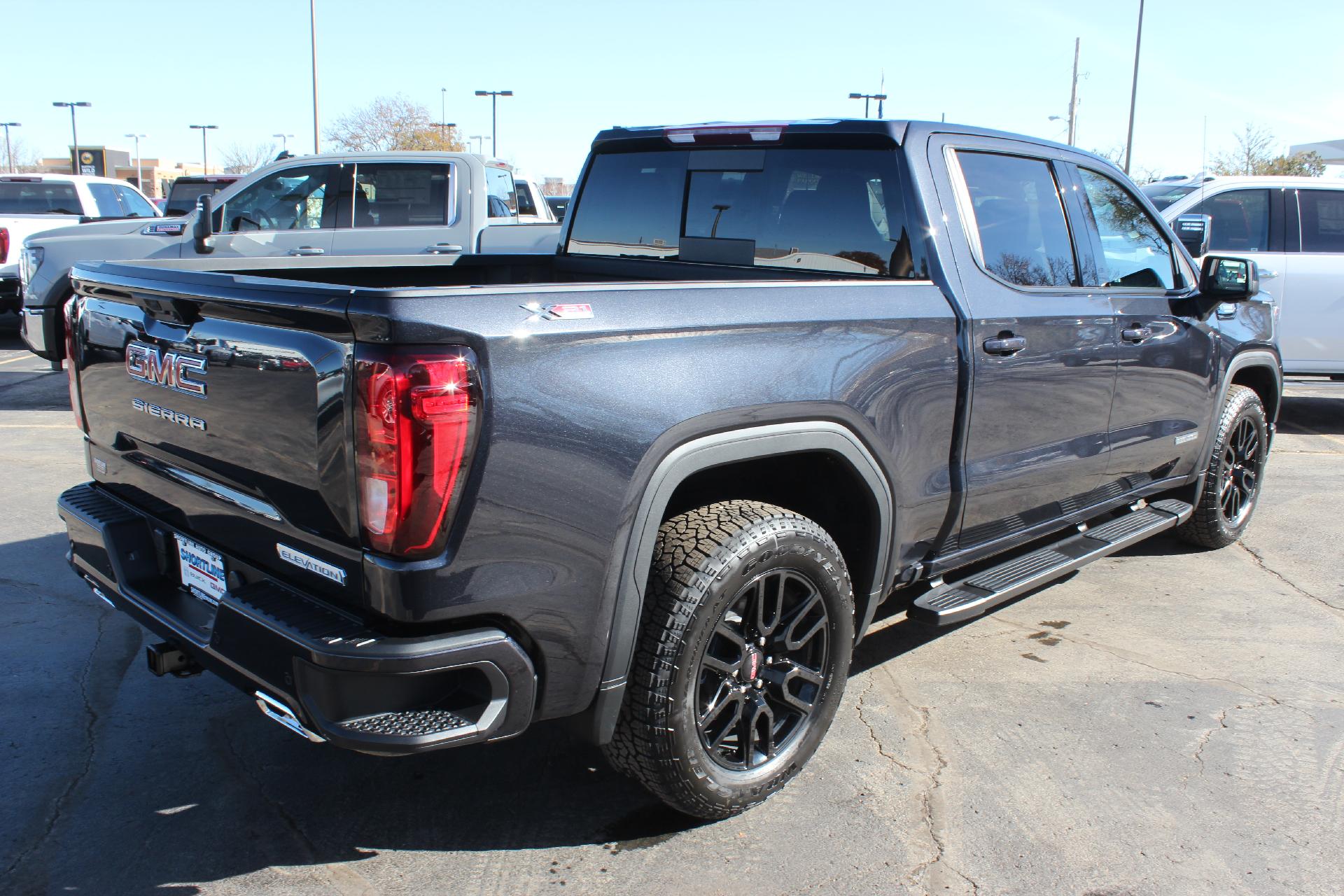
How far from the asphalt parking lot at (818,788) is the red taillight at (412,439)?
1023mm

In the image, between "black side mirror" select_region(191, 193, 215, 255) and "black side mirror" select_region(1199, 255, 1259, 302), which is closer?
"black side mirror" select_region(1199, 255, 1259, 302)

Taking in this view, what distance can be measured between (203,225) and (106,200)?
24.8 ft

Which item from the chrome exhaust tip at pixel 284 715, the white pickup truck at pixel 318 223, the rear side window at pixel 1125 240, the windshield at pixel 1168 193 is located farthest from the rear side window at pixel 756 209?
the windshield at pixel 1168 193

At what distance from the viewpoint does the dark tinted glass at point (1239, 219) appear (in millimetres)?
8852

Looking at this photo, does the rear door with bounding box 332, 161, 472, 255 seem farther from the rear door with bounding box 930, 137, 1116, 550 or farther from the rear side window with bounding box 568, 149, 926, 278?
the rear door with bounding box 930, 137, 1116, 550

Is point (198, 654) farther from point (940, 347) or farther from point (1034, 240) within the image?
point (1034, 240)

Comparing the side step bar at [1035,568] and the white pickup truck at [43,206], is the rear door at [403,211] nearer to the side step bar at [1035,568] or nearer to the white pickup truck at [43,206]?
the white pickup truck at [43,206]

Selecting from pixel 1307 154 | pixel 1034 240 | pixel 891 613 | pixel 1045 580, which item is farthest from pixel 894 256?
pixel 1307 154

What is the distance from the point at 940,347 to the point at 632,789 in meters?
1.59

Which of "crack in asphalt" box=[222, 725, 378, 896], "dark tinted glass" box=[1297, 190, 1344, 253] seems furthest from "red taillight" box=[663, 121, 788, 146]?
"dark tinted glass" box=[1297, 190, 1344, 253]

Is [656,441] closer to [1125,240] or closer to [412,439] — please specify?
[412,439]

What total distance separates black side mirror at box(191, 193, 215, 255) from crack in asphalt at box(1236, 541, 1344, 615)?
7.29 m

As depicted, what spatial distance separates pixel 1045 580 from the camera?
12.4 ft

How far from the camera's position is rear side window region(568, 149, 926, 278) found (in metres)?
3.50
